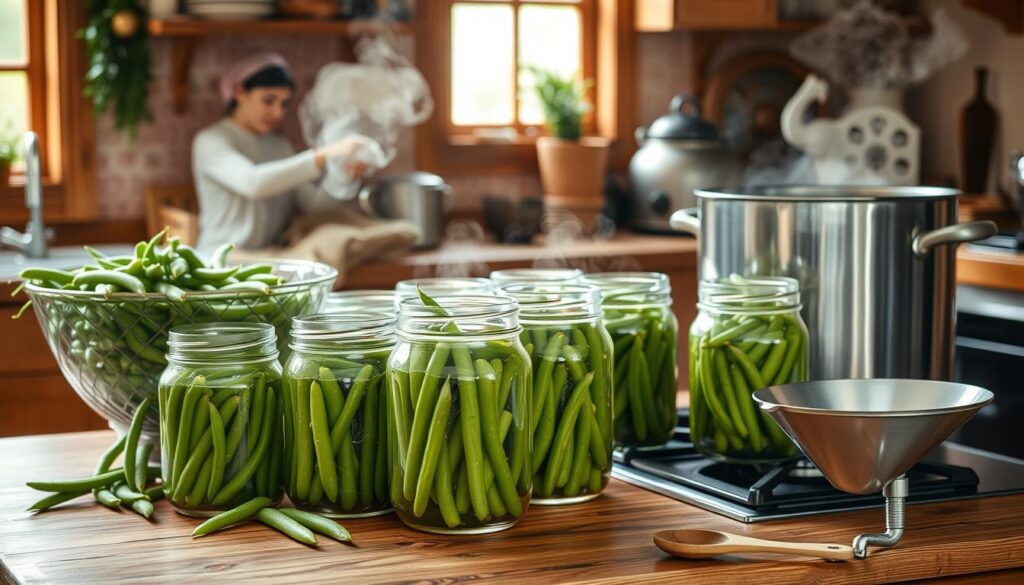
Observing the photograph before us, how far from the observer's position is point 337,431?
1148 mm

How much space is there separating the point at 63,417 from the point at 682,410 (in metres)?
1.89

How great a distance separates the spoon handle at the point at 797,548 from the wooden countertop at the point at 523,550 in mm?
10

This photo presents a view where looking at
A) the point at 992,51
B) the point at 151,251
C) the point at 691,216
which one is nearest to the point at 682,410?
the point at 691,216

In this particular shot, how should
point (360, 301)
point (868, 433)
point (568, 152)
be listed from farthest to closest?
1. point (568, 152)
2. point (360, 301)
3. point (868, 433)

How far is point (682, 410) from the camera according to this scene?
5.25 ft

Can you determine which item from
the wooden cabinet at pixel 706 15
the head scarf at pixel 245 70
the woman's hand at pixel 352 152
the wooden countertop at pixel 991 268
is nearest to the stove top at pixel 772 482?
the wooden countertop at pixel 991 268

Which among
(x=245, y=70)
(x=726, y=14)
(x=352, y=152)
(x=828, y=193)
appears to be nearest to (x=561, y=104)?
(x=726, y=14)

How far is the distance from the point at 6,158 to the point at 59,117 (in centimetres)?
17

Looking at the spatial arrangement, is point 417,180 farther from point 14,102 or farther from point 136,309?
Answer: point 136,309

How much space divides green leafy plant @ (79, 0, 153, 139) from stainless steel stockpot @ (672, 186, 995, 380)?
8.36ft

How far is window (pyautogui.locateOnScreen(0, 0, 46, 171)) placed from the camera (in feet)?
12.1

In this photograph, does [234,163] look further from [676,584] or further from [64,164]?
[676,584]

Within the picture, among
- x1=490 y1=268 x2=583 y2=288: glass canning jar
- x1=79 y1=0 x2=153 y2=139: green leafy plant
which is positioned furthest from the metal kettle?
x1=490 y1=268 x2=583 y2=288: glass canning jar

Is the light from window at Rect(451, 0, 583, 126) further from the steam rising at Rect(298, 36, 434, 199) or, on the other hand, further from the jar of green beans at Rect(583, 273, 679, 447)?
the jar of green beans at Rect(583, 273, 679, 447)
